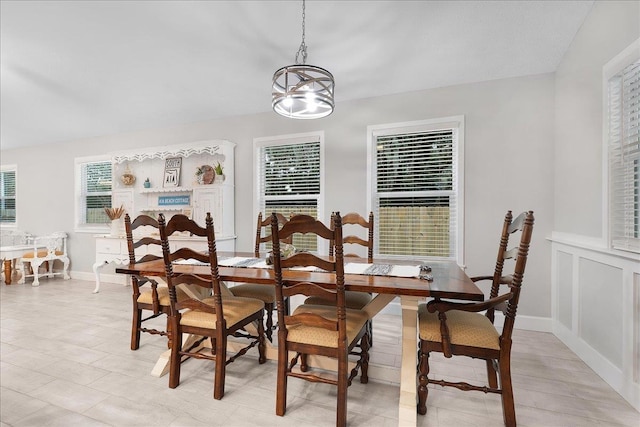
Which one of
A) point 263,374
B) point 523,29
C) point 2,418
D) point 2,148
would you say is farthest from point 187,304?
point 2,148

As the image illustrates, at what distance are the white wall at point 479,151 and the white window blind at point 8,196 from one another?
16.7 ft

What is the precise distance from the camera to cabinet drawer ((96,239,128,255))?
4.62m

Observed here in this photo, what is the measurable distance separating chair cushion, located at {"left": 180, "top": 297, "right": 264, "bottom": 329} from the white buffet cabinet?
6.72ft

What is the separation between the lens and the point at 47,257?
5.35m

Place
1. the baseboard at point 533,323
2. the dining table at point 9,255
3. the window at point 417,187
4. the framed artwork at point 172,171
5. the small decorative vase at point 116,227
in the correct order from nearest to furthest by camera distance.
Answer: the baseboard at point 533,323 < the window at point 417,187 < the framed artwork at point 172,171 < the small decorative vase at point 116,227 < the dining table at point 9,255

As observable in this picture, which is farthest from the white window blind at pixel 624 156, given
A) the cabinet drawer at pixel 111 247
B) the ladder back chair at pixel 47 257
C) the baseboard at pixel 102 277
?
the ladder back chair at pixel 47 257

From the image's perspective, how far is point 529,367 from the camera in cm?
239

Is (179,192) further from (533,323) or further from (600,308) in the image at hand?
(600,308)

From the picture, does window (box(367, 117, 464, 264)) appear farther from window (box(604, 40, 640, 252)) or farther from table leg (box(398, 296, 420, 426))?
table leg (box(398, 296, 420, 426))

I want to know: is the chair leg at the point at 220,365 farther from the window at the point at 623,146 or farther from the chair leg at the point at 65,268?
the chair leg at the point at 65,268

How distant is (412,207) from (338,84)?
1679 mm

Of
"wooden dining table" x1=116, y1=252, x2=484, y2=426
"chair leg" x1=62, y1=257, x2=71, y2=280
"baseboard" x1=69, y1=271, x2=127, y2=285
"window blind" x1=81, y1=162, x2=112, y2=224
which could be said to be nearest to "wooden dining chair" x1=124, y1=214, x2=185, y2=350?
"wooden dining table" x1=116, y1=252, x2=484, y2=426

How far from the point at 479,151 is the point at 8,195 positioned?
887 cm

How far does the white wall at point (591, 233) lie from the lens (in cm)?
197
